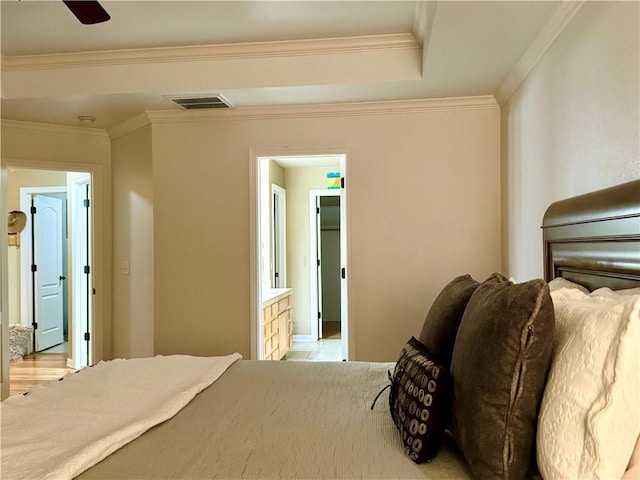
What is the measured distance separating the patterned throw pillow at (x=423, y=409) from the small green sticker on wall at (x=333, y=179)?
456 cm

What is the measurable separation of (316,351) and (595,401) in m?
4.71

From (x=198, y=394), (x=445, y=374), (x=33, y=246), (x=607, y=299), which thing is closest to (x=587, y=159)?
(x=607, y=299)

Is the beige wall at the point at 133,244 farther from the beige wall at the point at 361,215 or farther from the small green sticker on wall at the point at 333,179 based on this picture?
the small green sticker on wall at the point at 333,179

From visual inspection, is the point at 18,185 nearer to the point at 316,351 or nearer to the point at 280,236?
the point at 280,236

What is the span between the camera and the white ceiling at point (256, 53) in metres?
2.43

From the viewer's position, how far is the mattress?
1180 mm

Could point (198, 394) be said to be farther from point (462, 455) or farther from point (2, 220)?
point (2, 220)

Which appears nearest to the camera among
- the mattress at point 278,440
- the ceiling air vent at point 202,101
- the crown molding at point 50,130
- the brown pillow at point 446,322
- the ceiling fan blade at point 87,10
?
the mattress at point 278,440

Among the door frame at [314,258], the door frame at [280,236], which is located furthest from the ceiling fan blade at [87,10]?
the door frame at [314,258]

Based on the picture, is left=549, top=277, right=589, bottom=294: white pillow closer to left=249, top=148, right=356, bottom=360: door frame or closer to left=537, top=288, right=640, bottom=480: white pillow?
left=537, top=288, right=640, bottom=480: white pillow

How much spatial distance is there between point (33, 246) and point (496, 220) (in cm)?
562

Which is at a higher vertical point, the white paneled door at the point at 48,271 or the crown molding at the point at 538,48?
the crown molding at the point at 538,48

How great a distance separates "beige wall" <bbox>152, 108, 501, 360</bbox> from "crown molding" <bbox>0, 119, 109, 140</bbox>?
2.76ft

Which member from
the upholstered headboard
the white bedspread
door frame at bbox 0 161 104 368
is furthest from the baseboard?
the upholstered headboard
